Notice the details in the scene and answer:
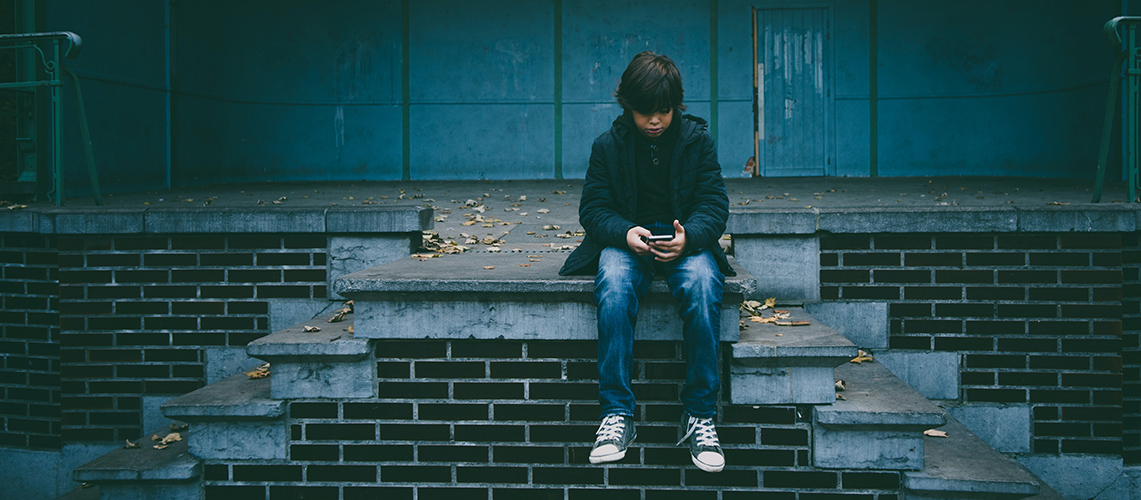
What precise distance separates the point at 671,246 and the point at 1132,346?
282 centimetres

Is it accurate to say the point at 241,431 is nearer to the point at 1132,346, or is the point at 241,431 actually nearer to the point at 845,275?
the point at 845,275

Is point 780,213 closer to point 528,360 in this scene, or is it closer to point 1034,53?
point 528,360

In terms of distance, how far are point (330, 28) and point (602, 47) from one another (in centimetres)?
379

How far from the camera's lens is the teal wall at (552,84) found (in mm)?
10375

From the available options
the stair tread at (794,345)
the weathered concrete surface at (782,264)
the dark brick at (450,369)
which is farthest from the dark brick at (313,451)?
the weathered concrete surface at (782,264)

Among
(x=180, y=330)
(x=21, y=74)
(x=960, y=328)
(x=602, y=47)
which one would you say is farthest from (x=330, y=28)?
(x=960, y=328)

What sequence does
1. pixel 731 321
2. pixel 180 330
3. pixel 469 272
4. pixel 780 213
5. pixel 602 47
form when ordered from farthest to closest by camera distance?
pixel 602 47 → pixel 180 330 → pixel 780 213 → pixel 469 272 → pixel 731 321

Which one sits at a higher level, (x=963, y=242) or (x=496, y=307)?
(x=963, y=242)

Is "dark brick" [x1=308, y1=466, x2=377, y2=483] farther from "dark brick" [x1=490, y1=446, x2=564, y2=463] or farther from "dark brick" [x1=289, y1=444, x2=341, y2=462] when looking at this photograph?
"dark brick" [x1=490, y1=446, x2=564, y2=463]

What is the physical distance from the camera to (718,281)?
113 inches

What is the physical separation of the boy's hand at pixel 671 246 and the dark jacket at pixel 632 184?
165 mm

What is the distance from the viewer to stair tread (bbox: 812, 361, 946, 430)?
9.55ft

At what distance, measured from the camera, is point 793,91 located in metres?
10.8

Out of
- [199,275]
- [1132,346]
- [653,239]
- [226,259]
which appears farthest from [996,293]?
[199,275]
